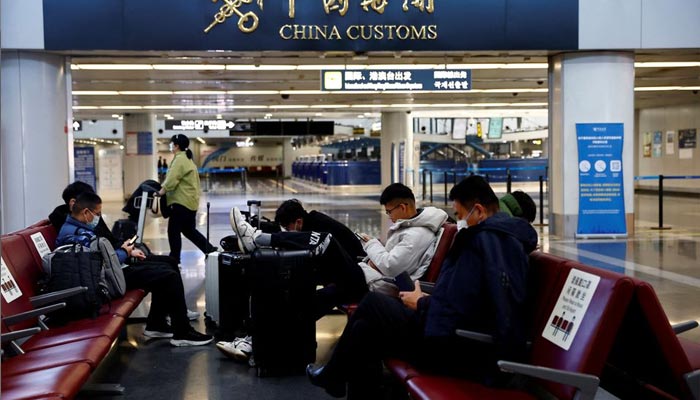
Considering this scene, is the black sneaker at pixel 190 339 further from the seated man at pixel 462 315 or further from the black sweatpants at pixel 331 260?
the seated man at pixel 462 315

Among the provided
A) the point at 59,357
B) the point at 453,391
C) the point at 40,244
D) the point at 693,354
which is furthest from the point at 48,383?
the point at 693,354

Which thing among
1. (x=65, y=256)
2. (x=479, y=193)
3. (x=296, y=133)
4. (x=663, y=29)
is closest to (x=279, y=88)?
(x=663, y=29)

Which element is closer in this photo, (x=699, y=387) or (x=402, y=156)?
(x=699, y=387)

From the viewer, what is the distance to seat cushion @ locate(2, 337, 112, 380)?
3.41 meters

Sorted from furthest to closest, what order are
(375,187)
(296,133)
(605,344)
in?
(375,187) < (296,133) < (605,344)

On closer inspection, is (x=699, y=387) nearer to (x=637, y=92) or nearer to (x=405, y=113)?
(x=637, y=92)

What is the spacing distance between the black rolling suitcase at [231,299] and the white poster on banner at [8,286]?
5.36 ft

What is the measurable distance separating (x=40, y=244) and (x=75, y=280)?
1.89 ft

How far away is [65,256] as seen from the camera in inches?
181

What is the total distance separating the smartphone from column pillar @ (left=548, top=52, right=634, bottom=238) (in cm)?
805

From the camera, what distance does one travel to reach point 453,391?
301 centimetres

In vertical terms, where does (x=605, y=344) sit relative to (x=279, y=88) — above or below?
below

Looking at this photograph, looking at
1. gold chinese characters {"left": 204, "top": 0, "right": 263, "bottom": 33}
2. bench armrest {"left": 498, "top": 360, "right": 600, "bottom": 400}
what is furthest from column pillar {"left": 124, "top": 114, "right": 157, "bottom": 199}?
bench armrest {"left": 498, "top": 360, "right": 600, "bottom": 400}

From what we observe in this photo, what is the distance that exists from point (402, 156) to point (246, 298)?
67.5 ft
